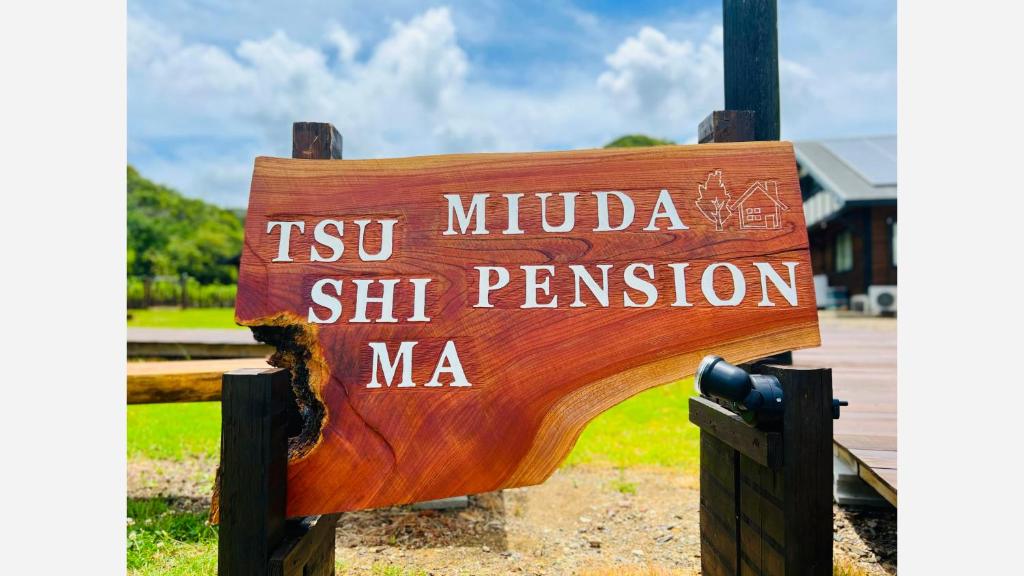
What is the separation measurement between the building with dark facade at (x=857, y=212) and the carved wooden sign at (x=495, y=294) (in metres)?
14.4

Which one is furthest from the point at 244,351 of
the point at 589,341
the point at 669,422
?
the point at 589,341

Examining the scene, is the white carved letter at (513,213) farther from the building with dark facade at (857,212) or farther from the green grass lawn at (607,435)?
the building with dark facade at (857,212)

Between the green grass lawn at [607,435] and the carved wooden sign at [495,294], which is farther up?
the carved wooden sign at [495,294]

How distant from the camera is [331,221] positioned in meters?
1.83

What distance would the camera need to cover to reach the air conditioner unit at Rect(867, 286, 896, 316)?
45.8ft

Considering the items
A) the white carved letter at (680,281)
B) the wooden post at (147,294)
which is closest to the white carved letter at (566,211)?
the white carved letter at (680,281)

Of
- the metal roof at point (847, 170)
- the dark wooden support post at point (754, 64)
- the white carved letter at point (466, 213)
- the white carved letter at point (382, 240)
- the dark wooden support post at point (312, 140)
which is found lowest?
the white carved letter at point (382, 240)

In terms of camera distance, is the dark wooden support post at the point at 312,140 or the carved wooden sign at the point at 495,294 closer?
the carved wooden sign at the point at 495,294

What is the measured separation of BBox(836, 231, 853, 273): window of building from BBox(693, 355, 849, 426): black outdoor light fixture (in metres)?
18.9

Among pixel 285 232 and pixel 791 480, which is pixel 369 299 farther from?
pixel 791 480

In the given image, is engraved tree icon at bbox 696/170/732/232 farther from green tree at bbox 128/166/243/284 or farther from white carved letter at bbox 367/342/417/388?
green tree at bbox 128/166/243/284

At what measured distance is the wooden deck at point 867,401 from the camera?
2459 mm

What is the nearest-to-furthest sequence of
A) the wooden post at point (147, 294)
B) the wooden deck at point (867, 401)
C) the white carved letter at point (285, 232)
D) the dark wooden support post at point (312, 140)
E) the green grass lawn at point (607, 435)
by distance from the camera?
the white carved letter at point (285, 232) → the dark wooden support post at point (312, 140) → the wooden deck at point (867, 401) → the green grass lawn at point (607, 435) → the wooden post at point (147, 294)

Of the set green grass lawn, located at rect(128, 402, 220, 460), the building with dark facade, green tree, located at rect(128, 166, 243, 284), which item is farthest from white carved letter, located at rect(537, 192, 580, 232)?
green tree, located at rect(128, 166, 243, 284)
